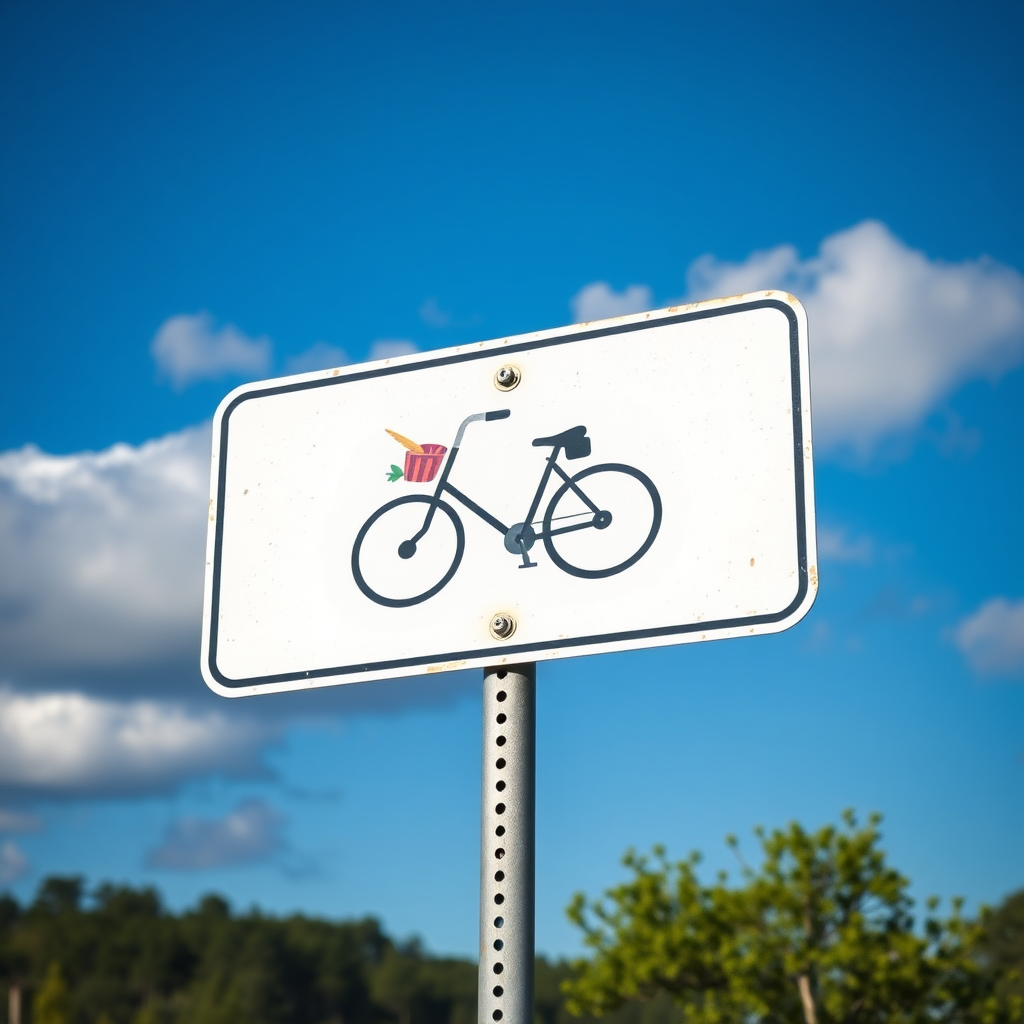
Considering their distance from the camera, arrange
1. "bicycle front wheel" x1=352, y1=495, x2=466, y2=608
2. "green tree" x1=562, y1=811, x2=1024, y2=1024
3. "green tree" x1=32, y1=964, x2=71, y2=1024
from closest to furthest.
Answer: "bicycle front wheel" x1=352, y1=495, x2=466, y2=608 → "green tree" x1=562, y1=811, x2=1024, y2=1024 → "green tree" x1=32, y1=964, x2=71, y2=1024

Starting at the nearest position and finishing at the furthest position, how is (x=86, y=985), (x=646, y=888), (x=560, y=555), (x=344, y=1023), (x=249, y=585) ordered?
1. (x=560, y=555)
2. (x=249, y=585)
3. (x=646, y=888)
4. (x=86, y=985)
5. (x=344, y=1023)

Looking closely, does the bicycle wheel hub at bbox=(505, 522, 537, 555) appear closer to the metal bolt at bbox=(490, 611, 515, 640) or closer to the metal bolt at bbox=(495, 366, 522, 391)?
the metal bolt at bbox=(490, 611, 515, 640)

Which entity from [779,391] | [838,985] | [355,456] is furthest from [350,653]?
[838,985]

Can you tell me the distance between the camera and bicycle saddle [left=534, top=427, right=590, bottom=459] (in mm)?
2242

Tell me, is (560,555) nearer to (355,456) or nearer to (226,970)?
(355,456)

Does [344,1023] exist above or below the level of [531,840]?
below

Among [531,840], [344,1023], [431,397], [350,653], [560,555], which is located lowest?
[344,1023]

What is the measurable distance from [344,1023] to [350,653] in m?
133

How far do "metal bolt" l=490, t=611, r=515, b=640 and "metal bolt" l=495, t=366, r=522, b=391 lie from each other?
0.46 meters

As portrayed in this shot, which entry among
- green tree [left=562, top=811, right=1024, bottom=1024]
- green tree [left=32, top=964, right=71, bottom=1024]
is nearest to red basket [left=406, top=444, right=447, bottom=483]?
green tree [left=562, top=811, right=1024, bottom=1024]

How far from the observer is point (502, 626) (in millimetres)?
2141

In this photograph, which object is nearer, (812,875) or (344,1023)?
(812,875)

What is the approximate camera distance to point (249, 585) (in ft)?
7.81

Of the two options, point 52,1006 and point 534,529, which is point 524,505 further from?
point 52,1006
